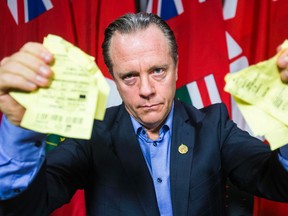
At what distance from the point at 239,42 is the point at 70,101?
1255 millimetres

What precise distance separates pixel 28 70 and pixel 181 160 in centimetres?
57

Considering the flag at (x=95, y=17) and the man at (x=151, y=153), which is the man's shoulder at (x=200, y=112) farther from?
the flag at (x=95, y=17)

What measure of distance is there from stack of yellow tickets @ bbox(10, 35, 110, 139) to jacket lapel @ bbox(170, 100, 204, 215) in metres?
0.49

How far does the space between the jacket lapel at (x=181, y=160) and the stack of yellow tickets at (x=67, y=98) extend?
0.49 m

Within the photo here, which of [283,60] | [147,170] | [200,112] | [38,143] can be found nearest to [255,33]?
[200,112]

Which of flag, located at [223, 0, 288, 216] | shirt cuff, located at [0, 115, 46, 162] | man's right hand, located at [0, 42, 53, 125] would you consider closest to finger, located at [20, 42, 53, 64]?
man's right hand, located at [0, 42, 53, 125]

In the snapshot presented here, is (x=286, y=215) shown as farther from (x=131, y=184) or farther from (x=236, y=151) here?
(x=131, y=184)

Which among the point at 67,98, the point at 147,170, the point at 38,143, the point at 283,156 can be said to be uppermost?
the point at 67,98

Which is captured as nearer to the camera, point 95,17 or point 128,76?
point 128,76

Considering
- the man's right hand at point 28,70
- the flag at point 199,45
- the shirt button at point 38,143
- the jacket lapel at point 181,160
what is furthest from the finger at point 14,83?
the flag at point 199,45

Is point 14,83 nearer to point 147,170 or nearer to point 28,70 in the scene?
point 28,70

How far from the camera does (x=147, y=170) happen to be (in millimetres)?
1020

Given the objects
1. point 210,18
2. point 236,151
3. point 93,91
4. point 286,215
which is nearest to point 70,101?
point 93,91

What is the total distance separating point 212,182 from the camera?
3.50 feet
